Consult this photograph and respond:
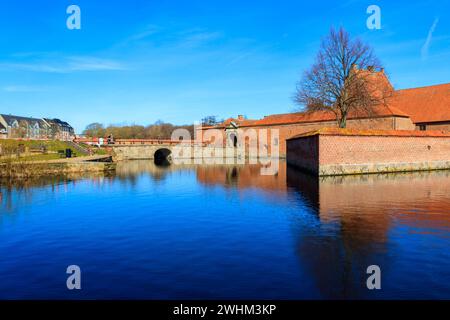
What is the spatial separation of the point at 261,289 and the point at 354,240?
430 centimetres

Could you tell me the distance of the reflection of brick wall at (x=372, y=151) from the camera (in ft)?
89.7

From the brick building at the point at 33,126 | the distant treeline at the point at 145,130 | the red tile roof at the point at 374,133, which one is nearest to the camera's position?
the red tile roof at the point at 374,133

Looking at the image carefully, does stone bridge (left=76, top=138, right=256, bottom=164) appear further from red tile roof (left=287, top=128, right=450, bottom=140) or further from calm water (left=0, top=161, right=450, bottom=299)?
calm water (left=0, top=161, right=450, bottom=299)

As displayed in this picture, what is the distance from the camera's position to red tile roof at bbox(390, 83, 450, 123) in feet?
148

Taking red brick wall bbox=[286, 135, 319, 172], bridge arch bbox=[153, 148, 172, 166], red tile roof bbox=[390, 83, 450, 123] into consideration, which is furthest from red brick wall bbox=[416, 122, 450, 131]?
bridge arch bbox=[153, 148, 172, 166]

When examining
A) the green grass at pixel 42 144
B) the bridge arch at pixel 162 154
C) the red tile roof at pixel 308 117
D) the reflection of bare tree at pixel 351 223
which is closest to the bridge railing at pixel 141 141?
the bridge arch at pixel 162 154

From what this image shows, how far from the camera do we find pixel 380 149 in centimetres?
2975

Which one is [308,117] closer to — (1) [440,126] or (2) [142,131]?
(1) [440,126]

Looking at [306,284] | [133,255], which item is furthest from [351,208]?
[133,255]

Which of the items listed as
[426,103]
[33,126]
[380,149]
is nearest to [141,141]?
[380,149]

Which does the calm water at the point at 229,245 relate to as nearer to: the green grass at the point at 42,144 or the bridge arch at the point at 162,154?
the green grass at the point at 42,144

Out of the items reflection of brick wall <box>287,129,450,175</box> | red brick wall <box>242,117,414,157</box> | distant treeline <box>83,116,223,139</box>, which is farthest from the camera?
distant treeline <box>83,116,223,139</box>

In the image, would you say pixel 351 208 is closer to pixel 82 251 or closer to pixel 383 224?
pixel 383 224

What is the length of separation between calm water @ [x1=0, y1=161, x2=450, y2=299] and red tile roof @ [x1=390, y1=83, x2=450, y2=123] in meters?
33.2
